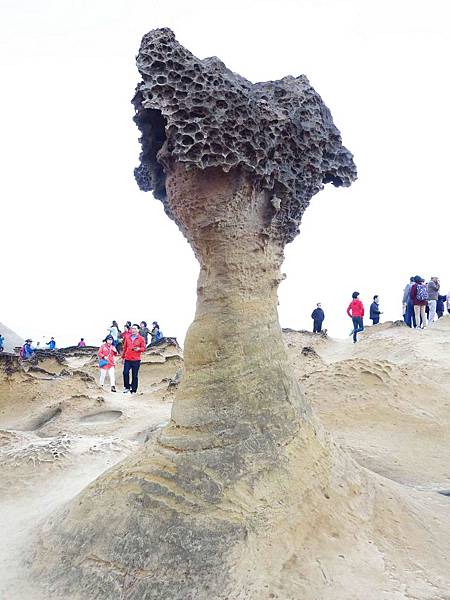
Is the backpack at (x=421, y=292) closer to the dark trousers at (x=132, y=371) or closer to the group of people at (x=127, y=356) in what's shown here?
the group of people at (x=127, y=356)

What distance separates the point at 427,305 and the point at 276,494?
34.0 ft

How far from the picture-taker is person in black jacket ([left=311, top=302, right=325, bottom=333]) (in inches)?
633

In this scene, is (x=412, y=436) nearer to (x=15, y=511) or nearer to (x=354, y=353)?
(x=15, y=511)

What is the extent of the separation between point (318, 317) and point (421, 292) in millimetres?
5271

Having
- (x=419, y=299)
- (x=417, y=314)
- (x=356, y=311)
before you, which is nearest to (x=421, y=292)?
(x=419, y=299)

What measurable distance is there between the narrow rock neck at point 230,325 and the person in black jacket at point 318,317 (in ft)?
41.5

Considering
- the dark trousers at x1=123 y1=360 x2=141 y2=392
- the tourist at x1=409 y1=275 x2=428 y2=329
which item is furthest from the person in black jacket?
the dark trousers at x1=123 y1=360 x2=141 y2=392

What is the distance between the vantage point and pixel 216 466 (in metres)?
3.02

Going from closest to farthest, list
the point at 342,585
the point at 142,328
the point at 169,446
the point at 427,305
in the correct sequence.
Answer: the point at 342,585
the point at 169,446
the point at 427,305
the point at 142,328

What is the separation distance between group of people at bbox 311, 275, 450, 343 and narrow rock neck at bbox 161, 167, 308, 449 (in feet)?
27.3

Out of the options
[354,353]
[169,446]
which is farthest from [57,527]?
[354,353]

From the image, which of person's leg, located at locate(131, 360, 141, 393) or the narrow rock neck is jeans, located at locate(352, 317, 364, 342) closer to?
person's leg, located at locate(131, 360, 141, 393)

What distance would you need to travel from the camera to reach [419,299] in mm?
11406

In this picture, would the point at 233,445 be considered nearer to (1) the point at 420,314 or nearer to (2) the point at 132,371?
(2) the point at 132,371
